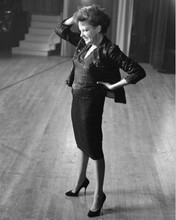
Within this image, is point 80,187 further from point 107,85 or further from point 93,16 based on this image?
point 93,16

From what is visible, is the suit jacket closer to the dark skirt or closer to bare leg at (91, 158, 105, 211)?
the dark skirt

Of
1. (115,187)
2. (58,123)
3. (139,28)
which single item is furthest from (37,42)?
(115,187)

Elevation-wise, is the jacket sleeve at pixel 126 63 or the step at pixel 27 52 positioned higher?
the jacket sleeve at pixel 126 63

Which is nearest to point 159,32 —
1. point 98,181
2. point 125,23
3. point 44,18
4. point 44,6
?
point 125,23

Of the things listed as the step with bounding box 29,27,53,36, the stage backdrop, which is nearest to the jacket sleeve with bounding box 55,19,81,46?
the step with bounding box 29,27,53,36

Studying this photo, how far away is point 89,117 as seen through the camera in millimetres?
2316

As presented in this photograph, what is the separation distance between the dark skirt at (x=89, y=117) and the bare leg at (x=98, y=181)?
0.18ft

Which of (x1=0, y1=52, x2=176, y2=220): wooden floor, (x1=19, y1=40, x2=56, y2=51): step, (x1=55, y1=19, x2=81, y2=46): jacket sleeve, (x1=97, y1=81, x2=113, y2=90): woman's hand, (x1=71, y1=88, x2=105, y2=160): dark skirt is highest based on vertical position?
(x1=55, y1=19, x2=81, y2=46): jacket sleeve

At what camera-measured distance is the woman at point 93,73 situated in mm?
2141

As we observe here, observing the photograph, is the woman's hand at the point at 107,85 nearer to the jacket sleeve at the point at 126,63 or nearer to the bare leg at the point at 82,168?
the jacket sleeve at the point at 126,63

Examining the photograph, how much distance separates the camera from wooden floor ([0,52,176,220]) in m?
2.63

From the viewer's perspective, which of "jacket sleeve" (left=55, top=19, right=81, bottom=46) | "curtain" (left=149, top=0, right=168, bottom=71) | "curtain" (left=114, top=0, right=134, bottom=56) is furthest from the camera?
"curtain" (left=114, top=0, right=134, bottom=56)

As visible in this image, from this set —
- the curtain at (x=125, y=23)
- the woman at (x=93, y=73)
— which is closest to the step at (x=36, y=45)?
the curtain at (x=125, y=23)

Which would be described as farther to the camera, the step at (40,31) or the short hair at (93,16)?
the step at (40,31)
